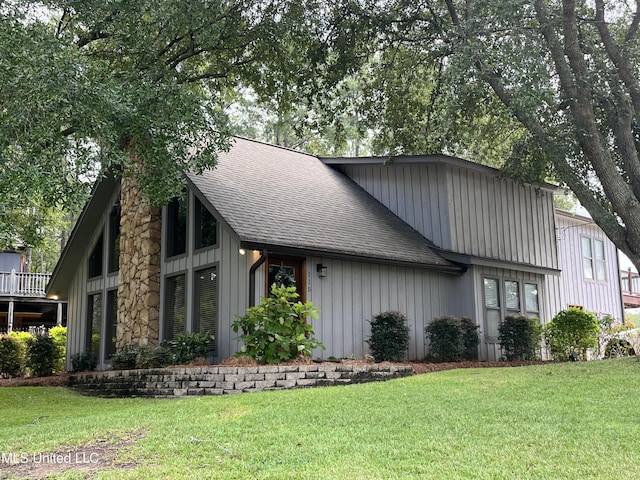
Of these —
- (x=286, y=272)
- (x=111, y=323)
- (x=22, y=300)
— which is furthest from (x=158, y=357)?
(x=22, y=300)

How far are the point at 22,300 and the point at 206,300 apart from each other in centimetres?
1556

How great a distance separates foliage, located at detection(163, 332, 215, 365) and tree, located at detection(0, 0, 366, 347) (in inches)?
77.1

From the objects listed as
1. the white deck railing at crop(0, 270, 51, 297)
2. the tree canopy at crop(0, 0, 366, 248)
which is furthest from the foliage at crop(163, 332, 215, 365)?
the white deck railing at crop(0, 270, 51, 297)

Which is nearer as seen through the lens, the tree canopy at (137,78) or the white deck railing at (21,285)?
the tree canopy at (137,78)

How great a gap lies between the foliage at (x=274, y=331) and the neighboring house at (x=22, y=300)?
46.4 ft

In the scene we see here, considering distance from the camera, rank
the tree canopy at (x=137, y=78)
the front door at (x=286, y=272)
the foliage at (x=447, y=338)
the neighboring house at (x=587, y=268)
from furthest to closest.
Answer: the neighboring house at (x=587, y=268)
the foliage at (x=447, y=338)
the front door at (x=286, y=272)
the tree canopy at (x=137, y=78)

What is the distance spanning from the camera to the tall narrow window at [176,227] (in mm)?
13438

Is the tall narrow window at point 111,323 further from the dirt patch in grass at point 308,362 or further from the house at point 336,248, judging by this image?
the dirt patch in grass at point 308,362

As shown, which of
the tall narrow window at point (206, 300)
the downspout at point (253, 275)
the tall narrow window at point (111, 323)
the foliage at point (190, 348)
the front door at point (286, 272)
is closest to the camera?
the downspout at point (253, 275)

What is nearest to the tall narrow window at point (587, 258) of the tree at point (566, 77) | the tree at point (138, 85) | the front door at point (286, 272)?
the tree at point (566, 77)

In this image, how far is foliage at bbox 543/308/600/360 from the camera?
13.5 metres

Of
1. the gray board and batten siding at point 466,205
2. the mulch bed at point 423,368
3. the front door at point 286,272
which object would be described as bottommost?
the mulch bed at point 423,368

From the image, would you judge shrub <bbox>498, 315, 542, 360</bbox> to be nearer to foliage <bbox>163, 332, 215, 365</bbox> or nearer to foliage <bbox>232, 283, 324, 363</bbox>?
foliage <bbox>232, 283, 324, 363</bbox>

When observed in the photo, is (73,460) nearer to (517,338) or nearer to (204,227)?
(204,227)
